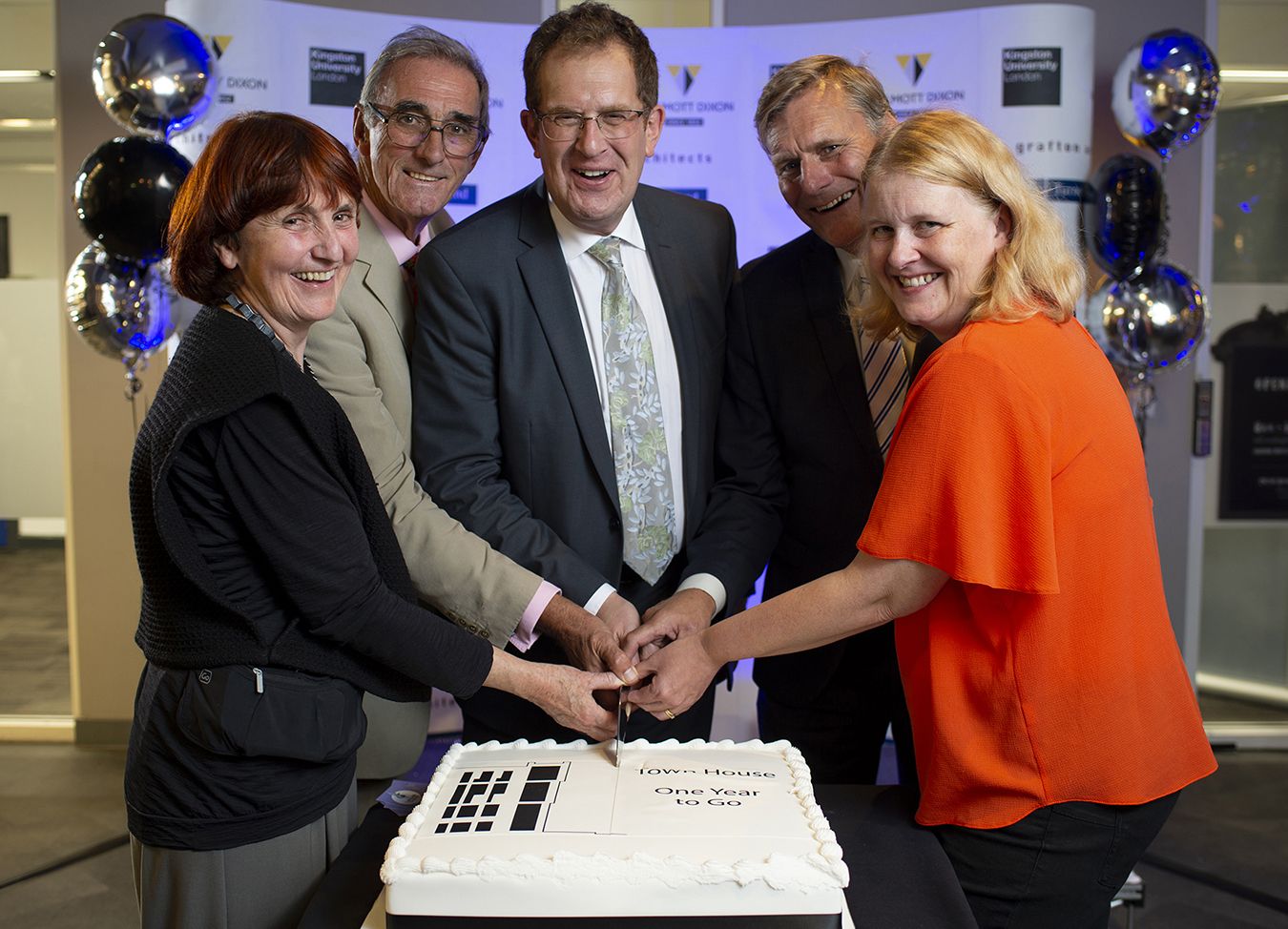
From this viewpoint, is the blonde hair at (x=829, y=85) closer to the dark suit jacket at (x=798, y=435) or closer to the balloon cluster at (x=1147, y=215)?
the dark suit jacket at (x=798, y=435)

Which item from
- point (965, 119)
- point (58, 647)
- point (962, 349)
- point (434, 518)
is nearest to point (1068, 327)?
point (962, 349)

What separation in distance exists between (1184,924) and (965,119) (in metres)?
2.71

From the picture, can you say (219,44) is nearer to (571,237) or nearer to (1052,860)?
(571,237)

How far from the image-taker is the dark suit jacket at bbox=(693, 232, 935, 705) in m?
2.10

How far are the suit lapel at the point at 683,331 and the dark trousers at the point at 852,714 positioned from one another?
0.43 meters

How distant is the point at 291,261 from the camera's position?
146 cm

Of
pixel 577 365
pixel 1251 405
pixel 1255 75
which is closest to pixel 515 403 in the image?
pixel 577 365

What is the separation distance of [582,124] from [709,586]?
2.82 feet

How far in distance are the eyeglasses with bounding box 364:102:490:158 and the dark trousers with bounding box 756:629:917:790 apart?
4.03 ft

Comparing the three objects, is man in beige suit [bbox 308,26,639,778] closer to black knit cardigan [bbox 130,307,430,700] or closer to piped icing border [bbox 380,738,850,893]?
black knit cardigan [bbox 130,307,430,700]

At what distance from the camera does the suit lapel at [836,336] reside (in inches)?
81.7

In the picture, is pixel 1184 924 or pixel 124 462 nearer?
pixel 1184 924

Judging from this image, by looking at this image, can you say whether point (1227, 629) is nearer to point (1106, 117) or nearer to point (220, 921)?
point (1106, 117)

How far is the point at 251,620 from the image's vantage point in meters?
1.36
